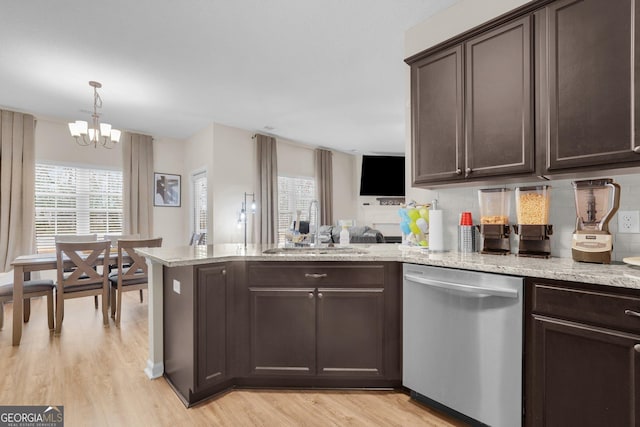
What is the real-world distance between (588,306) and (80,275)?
4.27 meters

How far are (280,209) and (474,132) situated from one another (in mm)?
5340

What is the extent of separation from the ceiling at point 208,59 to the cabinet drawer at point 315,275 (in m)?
2.04

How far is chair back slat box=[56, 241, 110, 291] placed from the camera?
326cm

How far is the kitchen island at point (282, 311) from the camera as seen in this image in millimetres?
2045

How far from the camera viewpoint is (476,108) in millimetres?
2055

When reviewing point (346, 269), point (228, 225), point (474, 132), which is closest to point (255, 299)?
point (346, 269)

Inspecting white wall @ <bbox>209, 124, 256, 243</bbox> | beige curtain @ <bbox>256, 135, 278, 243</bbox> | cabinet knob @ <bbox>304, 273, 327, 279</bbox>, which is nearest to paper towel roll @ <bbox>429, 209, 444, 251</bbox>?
cabinet knob @ <bbox>304, 273, 327, 279</bbox>

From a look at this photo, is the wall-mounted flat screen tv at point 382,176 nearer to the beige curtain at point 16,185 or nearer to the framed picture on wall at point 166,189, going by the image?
the framed picture on wall at point 166,189

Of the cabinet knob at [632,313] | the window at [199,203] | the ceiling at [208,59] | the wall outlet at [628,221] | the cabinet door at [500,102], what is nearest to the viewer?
the cabinet knob at [632,313]

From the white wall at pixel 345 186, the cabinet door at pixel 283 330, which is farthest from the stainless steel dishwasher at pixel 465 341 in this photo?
the white wall at pixel 345 186

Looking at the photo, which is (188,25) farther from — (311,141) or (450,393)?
(311,141)

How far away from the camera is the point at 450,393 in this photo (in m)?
1.81

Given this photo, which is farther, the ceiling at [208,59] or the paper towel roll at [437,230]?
the ceiling at [208,59]

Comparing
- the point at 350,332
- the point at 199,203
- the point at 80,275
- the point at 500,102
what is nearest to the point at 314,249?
the point at 350,332
